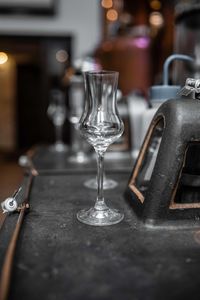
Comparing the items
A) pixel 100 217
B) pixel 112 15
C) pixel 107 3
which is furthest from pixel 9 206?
pixel 107 3

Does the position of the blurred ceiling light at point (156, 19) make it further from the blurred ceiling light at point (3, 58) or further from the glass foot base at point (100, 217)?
the glass foot base at point (100, 217)

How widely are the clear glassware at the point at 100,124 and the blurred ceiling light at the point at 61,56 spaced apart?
2734 mm

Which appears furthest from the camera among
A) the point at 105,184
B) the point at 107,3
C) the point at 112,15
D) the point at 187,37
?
the point at 107,3

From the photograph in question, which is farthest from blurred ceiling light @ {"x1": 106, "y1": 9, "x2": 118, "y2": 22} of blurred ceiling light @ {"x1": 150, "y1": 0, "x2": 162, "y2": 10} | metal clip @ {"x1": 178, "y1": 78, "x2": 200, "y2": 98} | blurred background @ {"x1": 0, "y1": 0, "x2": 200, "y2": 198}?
metal clip @ {"x1": 178, "y1": 78, "x2": 200, "y2": 98}

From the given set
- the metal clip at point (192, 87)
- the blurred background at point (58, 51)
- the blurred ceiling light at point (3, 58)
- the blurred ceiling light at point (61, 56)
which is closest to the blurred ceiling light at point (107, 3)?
the blurred background at point (58, 51)

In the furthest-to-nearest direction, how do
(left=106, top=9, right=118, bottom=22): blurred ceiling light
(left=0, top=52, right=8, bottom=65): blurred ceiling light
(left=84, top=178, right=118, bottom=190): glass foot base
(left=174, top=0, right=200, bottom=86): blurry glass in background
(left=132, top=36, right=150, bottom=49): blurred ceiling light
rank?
(left=0, top=52, right=8, bottom=65): blurred ceiling light → (left=106, top=9, right=118, bottom=22): blurred ceiling light → (left=132, top=36, right=150, bottom=49): blurred ceiling light → (left=174, top=0, right=200, bottom=86): blurry glass in background → (left=84, top=178, right=118, bottom=190): glass foot base

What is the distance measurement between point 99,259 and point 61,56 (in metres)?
3.02

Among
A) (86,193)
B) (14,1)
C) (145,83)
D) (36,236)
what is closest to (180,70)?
(86,193)

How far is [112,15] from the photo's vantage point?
9.46 ft

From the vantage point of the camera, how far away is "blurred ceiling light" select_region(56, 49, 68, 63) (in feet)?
10.9

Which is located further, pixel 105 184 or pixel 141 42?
pixel 141 42

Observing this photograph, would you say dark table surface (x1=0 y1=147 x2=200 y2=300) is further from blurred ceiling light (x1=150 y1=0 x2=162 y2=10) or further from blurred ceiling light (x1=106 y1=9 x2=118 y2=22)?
blurred ceiling light (x1=106 y1=9 x2=118 y2=22)

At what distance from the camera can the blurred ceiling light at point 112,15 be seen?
9.17 ft

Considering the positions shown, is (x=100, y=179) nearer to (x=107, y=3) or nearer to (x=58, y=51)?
(x=107, y=3)
